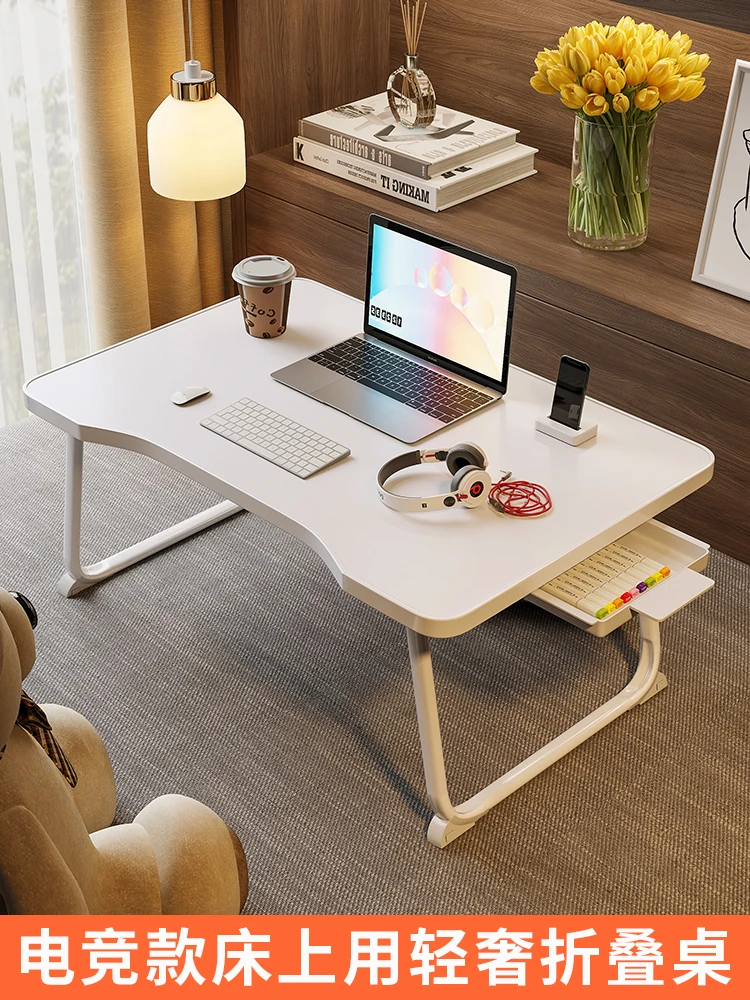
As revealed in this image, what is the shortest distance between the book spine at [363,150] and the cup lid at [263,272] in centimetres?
72

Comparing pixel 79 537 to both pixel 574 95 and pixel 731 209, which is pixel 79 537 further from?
pixel 731 209

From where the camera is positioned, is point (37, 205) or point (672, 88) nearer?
point (672, 88)

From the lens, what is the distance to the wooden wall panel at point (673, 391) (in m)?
2.43

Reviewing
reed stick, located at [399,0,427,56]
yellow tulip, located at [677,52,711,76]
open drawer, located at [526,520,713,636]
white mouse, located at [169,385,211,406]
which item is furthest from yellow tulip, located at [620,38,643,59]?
white mouse, located at [169,385,211,406]

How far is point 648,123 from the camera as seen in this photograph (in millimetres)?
2543

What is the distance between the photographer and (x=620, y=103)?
97.0 inches

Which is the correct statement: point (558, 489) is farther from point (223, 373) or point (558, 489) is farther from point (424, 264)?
point (223, 373)

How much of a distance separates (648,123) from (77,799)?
1.78 meters

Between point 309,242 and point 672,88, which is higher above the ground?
point 672,88

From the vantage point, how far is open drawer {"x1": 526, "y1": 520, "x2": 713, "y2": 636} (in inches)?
74.9

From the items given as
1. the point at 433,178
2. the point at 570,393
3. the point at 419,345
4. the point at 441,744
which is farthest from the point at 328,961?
the point at 433,178

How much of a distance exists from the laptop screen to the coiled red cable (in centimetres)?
27

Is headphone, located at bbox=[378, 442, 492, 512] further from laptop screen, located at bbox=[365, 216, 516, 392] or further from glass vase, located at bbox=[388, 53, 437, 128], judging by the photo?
glass vase, located at bbox=[388, 53, 437, 128]

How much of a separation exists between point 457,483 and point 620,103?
106cm
